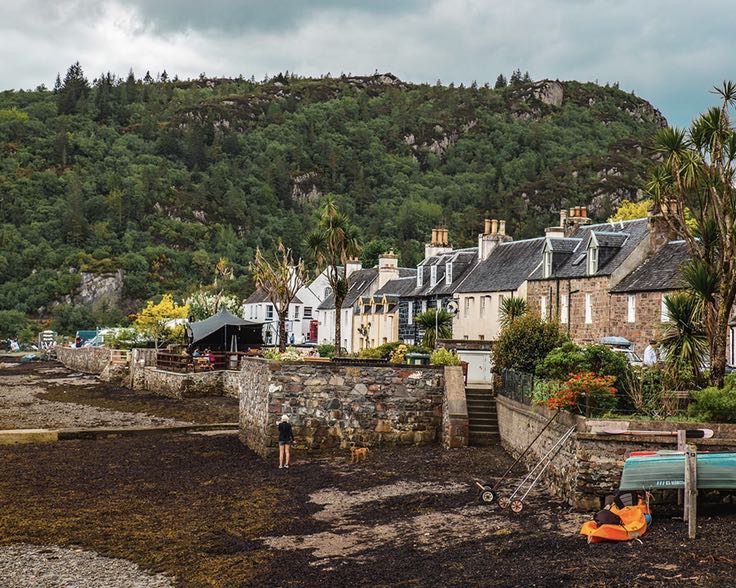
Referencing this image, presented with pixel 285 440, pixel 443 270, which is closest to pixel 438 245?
pixel 443 270

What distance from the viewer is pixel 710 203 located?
75.1 ft

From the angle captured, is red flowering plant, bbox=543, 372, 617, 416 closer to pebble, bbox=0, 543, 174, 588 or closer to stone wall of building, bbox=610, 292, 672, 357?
pebble, bbox=0, 543, 174, 588

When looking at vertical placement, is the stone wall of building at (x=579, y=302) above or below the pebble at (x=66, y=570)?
above

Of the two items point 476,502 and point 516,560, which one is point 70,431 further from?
point 516,560

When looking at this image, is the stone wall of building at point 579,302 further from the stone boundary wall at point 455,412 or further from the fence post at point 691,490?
the fence post at point 691,490

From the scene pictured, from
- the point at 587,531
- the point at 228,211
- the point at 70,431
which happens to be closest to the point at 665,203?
the point at 587,531

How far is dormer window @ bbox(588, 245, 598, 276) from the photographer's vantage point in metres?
46.1

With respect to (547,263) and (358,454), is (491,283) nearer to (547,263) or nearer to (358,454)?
(547,263)

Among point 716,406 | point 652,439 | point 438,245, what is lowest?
point 652,439

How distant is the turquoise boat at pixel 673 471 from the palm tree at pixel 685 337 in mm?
5656

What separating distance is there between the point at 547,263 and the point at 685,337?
93.4 ft

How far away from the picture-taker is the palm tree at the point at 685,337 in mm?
21828

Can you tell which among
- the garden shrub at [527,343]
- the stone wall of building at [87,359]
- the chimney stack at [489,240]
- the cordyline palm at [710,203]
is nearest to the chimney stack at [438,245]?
the chimney stack at [489,240]

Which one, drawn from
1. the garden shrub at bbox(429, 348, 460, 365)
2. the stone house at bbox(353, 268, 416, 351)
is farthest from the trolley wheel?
the stone house at bbox(353, 268, 416, 351)
